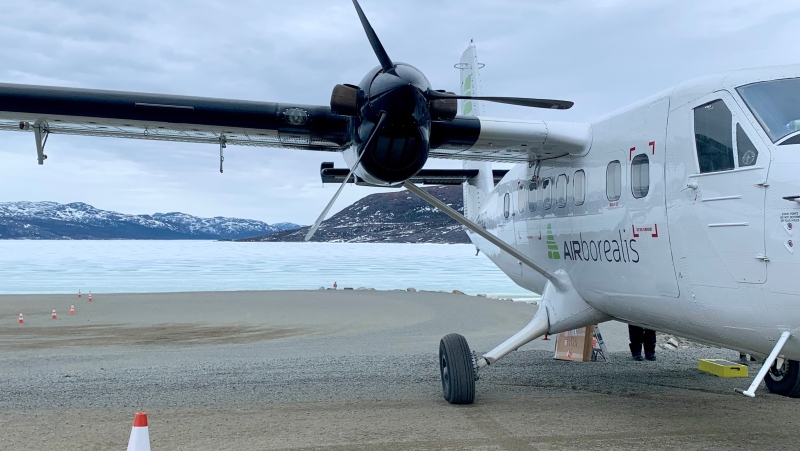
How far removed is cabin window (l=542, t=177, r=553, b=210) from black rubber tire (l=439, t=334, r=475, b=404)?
2.10 meters

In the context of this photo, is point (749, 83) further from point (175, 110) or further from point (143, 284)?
point (143, 284)

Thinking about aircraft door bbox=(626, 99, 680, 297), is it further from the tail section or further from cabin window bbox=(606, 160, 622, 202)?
the tail section

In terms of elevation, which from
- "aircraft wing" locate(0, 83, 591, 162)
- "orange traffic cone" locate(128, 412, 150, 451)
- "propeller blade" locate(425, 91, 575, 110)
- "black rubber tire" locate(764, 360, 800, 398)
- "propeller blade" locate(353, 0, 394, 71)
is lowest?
"black rubber tire" locate(764, 360, 800, 398)

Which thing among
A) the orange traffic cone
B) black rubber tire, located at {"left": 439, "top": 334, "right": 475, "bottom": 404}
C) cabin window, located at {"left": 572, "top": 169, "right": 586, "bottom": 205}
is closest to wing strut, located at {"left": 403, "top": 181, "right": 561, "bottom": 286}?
cabin window, located at {"left": 572, "top": 169, "right": 586, "bottom": 205}

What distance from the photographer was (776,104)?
5008mm

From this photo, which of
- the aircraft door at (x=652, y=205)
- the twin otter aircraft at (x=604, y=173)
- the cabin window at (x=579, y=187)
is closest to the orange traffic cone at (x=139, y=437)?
the twin otter aircraft at (x=604, y=173)

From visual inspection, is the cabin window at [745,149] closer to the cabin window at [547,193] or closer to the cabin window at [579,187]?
the cabin window at [579,187]

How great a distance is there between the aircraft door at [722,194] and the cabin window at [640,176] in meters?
0.54

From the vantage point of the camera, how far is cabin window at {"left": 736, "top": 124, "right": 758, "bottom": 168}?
16.1ft

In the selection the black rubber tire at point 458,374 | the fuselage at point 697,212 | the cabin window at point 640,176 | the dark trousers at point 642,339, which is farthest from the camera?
the dark trousers at point 642,339

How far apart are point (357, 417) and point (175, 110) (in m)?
4.05

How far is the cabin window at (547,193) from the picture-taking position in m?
8.37

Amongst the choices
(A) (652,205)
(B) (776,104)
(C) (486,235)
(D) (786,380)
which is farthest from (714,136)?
(D) (786,380)

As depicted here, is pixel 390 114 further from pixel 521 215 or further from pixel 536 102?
pixel 521 215
